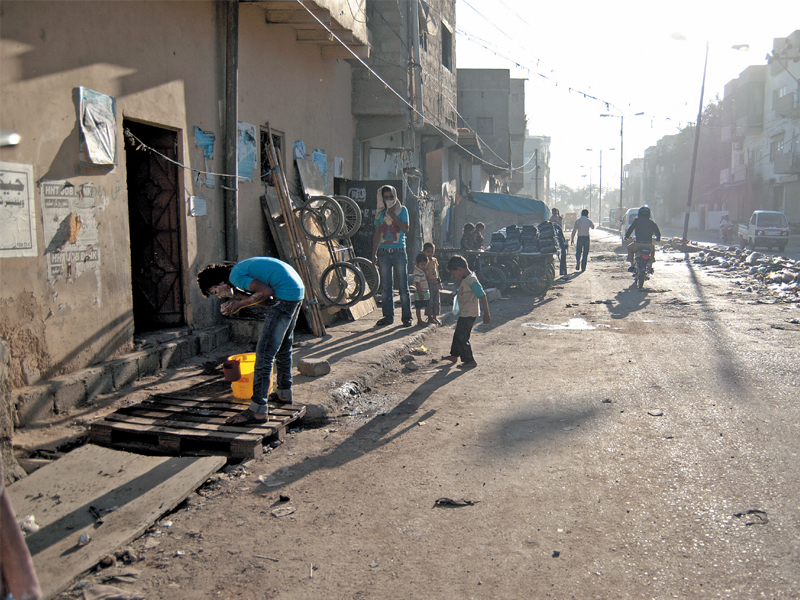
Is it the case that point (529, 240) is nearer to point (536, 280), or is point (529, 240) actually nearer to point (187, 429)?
point (536, 280)

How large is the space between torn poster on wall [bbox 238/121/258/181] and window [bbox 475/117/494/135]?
82.6 feet

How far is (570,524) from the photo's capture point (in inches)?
128

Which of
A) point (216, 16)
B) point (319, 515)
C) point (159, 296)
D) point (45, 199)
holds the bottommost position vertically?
point (319, 515)

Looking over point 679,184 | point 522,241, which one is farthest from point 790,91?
point 522,241

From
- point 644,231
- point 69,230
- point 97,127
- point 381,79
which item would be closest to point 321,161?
point 381,79

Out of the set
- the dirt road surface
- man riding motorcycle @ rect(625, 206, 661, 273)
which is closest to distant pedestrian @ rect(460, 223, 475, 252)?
man riding motorcycle @ rect(625, 206, 661, 273)

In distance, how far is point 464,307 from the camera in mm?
7008

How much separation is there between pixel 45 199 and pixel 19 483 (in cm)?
245

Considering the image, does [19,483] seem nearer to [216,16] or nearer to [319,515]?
[319,515]

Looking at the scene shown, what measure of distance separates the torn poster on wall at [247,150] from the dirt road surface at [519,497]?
12.0ft

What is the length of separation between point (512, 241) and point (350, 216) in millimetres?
4290

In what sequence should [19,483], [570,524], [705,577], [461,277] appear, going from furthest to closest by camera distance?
1. [461,277]
2. [19,483]
3. [570,524]
4. [705,577]

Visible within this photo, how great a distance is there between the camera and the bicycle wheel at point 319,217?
29.1 feet

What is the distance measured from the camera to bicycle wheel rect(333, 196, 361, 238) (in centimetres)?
943
